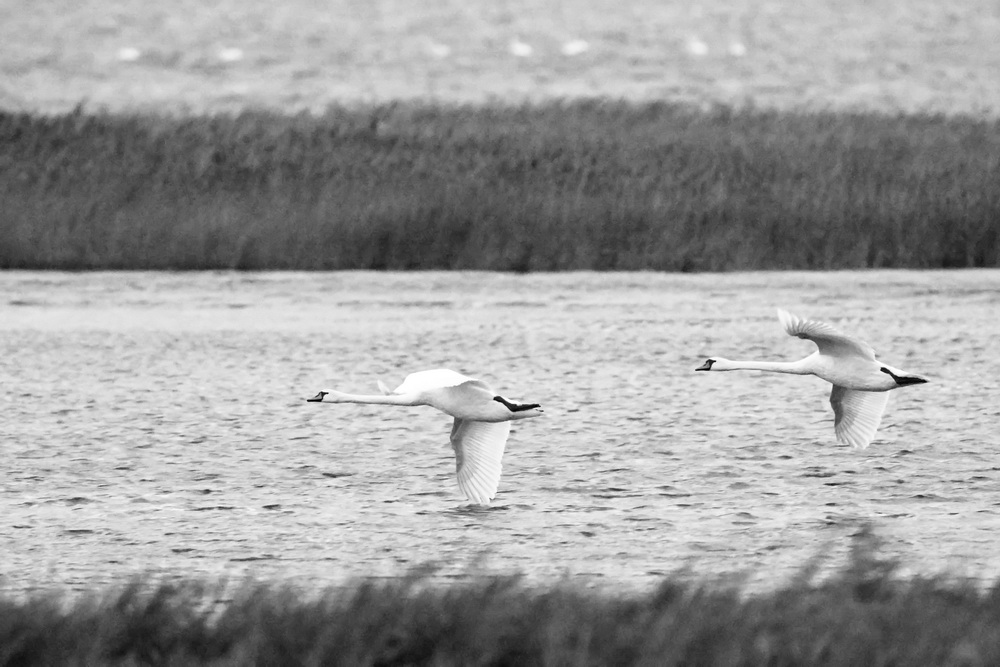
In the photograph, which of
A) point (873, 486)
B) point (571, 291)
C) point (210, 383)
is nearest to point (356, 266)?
point (571, 291)

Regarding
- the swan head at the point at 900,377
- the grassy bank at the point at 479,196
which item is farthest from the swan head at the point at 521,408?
the grassy bank at the point at 479,196

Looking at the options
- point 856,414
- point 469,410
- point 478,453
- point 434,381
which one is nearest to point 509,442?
point 478,453

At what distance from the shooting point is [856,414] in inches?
263

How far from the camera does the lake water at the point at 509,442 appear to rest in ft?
21.6

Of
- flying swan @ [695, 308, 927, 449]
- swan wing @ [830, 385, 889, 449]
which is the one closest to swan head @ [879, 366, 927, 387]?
flying swan @ [695, 308, 927, 449]

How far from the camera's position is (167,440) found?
9.09 m

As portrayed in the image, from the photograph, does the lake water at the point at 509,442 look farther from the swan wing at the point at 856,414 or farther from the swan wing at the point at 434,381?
the swan wing at the point at 434,381

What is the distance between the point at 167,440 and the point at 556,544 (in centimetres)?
303

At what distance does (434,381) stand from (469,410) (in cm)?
18

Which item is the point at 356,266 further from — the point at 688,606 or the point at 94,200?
the point at 688,606

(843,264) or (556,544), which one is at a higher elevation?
(556,544)

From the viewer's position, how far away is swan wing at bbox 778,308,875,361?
584cm

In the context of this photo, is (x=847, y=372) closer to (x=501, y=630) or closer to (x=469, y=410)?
(x=469, y=410)

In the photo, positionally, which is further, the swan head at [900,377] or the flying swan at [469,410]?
the flying swan at [469,410]
